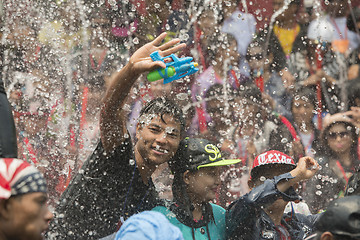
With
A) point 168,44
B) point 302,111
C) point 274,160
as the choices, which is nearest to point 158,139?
point 168,44

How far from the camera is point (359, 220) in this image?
220 centimetres

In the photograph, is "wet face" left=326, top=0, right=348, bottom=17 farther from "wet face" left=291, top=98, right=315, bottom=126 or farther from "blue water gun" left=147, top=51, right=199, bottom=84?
"blue water gun" left=147, top=51, right=199, bottom=84

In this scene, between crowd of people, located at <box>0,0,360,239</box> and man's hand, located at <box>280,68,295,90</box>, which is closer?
crowd of people, located at <box>0,0,360,239</box>

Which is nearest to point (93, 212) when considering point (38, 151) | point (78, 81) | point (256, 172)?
point (256, 172)

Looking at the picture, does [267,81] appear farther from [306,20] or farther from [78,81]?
[78,81]

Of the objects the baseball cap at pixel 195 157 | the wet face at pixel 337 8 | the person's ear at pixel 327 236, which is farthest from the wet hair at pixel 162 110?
the wet face at pixel 337 8

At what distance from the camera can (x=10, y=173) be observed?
179 cm

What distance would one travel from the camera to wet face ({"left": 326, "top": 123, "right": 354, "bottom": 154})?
4824mm

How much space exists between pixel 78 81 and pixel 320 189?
103 inches

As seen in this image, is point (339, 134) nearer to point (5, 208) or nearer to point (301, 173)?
point (301, 173)

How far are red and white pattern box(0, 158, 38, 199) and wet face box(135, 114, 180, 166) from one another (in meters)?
1.18

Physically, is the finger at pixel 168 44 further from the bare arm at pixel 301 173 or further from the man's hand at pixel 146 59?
the bare arm at pixel 301 173

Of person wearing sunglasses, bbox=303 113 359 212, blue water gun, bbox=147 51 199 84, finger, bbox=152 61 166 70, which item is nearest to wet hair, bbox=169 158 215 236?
blue water gun, bbox=147 51 199 84

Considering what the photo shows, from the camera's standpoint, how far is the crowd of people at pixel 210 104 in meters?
3.08
